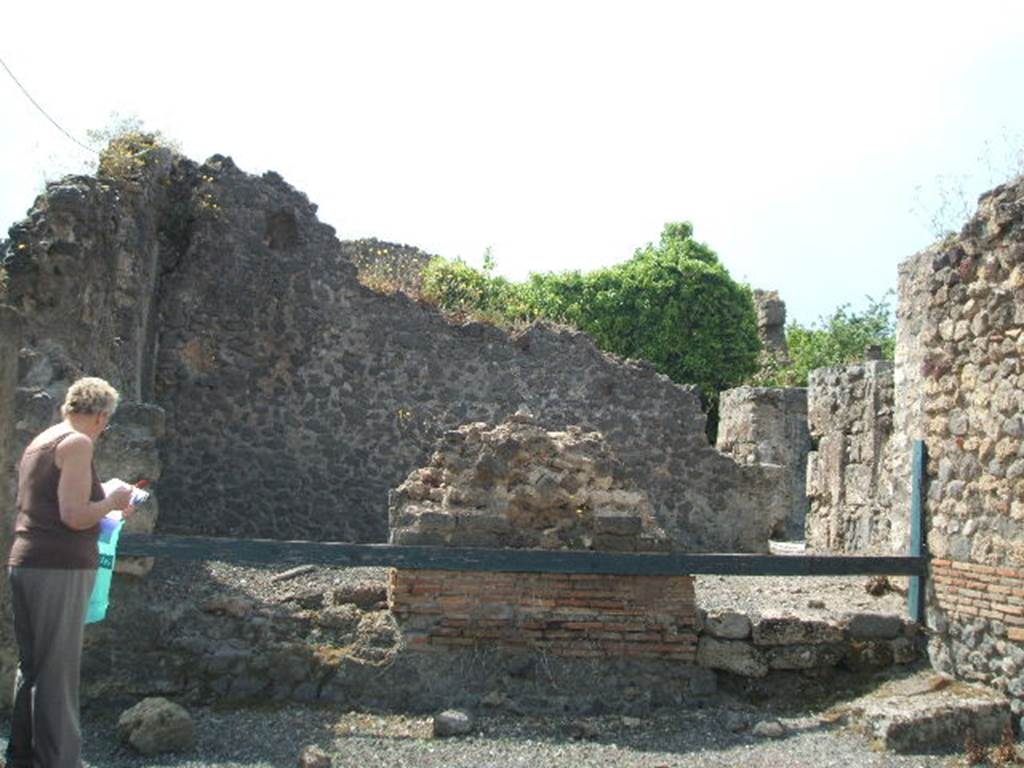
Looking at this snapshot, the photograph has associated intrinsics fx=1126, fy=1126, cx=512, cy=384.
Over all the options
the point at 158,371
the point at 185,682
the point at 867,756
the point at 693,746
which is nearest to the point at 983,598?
the point at 867,756

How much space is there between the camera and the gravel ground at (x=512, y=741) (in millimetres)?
5441

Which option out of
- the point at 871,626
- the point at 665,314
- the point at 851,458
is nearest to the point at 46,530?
the point at 871,626

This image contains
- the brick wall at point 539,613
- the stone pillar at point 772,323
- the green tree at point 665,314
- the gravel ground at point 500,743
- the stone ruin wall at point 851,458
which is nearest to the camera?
the gravel ground at point 500,743

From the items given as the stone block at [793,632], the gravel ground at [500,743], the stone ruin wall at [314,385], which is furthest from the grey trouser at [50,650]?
the stone ruin wall at [314,385]

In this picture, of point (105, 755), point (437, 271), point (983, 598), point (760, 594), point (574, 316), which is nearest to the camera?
point (105, 755)

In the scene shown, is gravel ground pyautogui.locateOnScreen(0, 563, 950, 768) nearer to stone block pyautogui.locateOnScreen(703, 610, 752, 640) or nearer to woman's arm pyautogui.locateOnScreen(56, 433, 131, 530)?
stone block pyautogui.locateOnScreen(703, 610, 752, 640)

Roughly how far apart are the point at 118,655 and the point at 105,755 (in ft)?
2.81

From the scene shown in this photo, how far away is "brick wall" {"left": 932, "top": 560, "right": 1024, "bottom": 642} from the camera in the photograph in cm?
612

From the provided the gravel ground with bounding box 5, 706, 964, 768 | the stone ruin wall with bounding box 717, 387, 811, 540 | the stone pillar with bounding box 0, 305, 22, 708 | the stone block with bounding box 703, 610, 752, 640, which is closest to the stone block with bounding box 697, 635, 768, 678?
the stone block with bounding box 703, 610, 752, 640

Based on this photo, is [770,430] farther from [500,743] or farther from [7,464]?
[7,464]

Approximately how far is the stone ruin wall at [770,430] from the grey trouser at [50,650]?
1398 centimetres

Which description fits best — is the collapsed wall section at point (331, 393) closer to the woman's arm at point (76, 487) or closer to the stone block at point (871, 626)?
the stone block at point (871, 626)

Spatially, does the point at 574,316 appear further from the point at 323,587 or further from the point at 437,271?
the point at 323,587

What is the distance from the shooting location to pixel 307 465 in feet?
42.0
